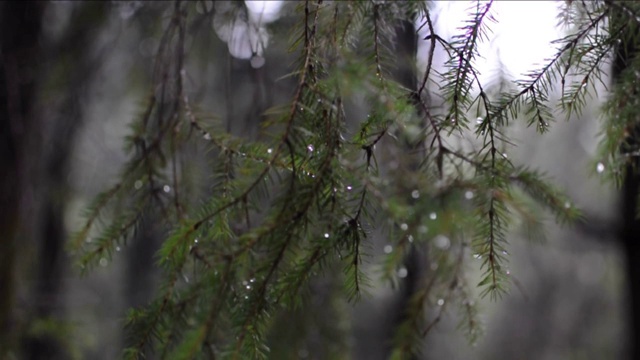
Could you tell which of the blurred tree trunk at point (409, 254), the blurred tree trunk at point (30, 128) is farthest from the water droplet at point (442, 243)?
the blurred tree trunk at point (30, 128)

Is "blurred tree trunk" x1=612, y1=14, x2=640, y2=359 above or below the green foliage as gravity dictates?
above

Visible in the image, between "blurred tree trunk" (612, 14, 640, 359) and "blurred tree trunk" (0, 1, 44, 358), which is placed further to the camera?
"blurred tree trunk" (612, 14, 640, 359)

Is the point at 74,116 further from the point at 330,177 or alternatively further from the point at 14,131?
the point at 330,177

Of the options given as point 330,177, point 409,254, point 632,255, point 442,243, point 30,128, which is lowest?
point 330,177

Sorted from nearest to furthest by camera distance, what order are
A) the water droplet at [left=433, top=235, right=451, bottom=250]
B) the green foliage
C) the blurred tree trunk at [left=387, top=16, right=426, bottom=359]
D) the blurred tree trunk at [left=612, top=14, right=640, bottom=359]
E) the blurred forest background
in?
the green foliage → the water droplet at [left=433, top=235, right=451, bottom=250] → the blurred forest background → the blurred tree trunk at [left=387, top=16, right=426, bottom=359] → the blurred tree trunk at [left=612, top=14, right=640, bottom=359]

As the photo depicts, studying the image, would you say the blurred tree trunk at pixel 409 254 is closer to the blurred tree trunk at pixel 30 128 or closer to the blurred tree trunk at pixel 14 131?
the blurred tree trunk at pixel 30 128

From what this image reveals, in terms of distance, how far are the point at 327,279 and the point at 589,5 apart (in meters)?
1.56

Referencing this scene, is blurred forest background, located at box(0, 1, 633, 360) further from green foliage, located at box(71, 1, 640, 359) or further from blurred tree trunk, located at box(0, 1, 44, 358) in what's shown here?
green foliage, located at box(71, 1, 640, 359)

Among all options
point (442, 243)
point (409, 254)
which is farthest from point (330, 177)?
point (409, 254)

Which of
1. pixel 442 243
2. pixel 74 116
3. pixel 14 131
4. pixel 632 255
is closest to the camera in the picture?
pixel 442 243

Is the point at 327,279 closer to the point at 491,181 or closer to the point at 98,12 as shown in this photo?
the point at 98,12

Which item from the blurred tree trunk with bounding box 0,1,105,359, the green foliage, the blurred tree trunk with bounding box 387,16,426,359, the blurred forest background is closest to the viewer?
the green foliage

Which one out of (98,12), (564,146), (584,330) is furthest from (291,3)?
(584,330)

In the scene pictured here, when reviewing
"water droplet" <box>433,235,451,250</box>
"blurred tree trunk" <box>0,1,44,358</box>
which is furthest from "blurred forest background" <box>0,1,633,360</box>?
"water droplet" <box>433,235,451,250</box>
